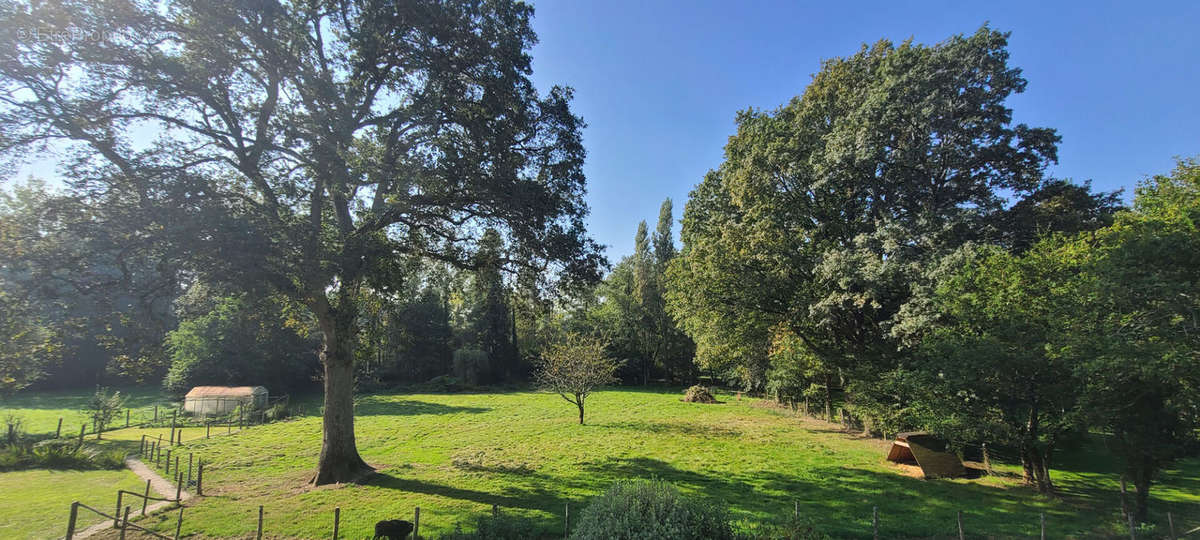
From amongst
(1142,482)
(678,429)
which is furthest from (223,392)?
(1142,482)

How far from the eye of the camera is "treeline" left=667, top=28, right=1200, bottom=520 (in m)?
10.1

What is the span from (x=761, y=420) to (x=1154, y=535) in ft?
63.0

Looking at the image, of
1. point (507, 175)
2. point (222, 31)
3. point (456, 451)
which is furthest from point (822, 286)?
point (222, 31)

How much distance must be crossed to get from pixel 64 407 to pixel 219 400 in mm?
14687

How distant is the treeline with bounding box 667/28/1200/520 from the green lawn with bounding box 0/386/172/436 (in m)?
37.7

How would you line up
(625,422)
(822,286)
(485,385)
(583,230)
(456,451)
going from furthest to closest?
(485,385)
(625,422)
(822,286)
(456,451)
(583,230)

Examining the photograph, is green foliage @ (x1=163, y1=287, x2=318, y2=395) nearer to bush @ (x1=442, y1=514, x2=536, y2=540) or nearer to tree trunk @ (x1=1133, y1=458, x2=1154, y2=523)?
bush @ (x1=442, y1=514, x2=536, y2=540)

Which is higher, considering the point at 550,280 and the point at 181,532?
the point at 550,280

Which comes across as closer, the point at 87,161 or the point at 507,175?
the point at 87,161

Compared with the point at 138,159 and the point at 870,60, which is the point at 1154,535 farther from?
the point at 138,159

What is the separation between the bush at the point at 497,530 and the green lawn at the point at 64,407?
28978 mm

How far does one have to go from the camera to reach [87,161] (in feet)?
32.8

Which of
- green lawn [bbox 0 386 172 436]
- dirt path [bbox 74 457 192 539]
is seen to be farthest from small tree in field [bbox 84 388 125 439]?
dirt path [bbox 74 457 192 539]

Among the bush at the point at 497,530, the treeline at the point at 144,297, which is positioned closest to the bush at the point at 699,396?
the treeline at the point at 144,297
